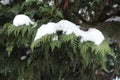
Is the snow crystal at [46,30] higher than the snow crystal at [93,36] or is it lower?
higher

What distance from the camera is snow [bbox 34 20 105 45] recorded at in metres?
2.67

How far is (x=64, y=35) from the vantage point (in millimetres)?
2666

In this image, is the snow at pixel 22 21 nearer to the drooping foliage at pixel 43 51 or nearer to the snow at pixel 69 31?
the drooping foliage at pixel 43 51

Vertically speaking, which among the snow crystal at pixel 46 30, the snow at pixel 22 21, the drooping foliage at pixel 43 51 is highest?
the snow at pixel 22 21

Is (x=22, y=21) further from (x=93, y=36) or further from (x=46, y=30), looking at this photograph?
(x=93, y=36)

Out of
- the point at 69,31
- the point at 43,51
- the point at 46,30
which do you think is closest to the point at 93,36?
the point at 69,31

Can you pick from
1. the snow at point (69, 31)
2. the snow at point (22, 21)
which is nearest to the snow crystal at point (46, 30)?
the snow at point (69, 31)

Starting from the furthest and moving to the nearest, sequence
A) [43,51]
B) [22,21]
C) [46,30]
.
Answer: [43,51]
[22,21]
[46,30]

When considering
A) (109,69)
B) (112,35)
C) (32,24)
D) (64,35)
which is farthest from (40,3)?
(109,69)

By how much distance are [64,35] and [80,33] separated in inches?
6.1

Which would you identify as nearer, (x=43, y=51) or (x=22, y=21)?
(x=22, y=21)

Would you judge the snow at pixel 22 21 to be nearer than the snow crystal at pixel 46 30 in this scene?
No

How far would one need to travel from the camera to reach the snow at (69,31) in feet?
8.76

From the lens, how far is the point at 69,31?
2.70 metres
